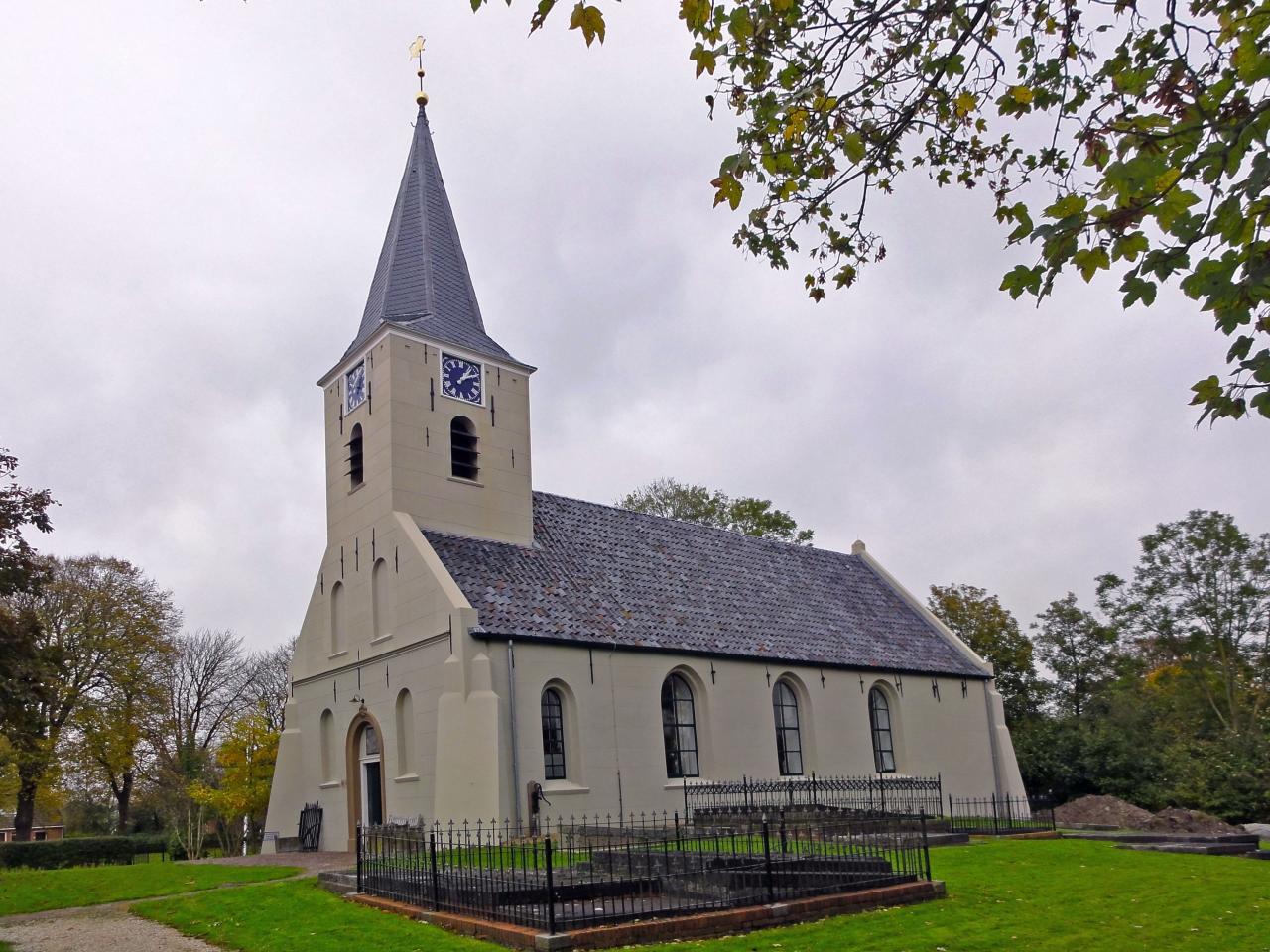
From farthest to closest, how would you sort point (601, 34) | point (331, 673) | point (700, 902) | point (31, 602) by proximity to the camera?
point (31, 602) → point (331, 673) → point (700, 902) → point (601, 34)

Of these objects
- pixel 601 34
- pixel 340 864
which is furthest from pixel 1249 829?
pixel 601 34

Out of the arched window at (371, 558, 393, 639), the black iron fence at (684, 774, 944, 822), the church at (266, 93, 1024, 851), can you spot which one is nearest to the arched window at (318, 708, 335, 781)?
the church at (266, 93, 1024, 851)

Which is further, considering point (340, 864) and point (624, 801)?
point (624, 801)

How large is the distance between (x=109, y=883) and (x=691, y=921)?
43.1 ft

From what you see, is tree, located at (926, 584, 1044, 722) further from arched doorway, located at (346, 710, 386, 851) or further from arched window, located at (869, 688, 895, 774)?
arched doorway, located at (346, 710, 386, 851)

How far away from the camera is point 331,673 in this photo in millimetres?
26297

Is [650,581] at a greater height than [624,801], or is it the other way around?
[650,581]

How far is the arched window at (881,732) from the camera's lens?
3000 centimetres

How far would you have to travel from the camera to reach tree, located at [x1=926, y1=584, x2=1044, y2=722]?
43.1m

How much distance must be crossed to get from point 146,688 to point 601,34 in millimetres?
39146

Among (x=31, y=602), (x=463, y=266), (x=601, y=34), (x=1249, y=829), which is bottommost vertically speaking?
(x=1249, y=829)

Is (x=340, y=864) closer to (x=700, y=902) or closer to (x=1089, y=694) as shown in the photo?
(x=700, y=902)

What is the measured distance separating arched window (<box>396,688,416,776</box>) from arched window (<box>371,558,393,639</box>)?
1.66 m

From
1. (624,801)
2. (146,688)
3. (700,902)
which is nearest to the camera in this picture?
(700,902)
